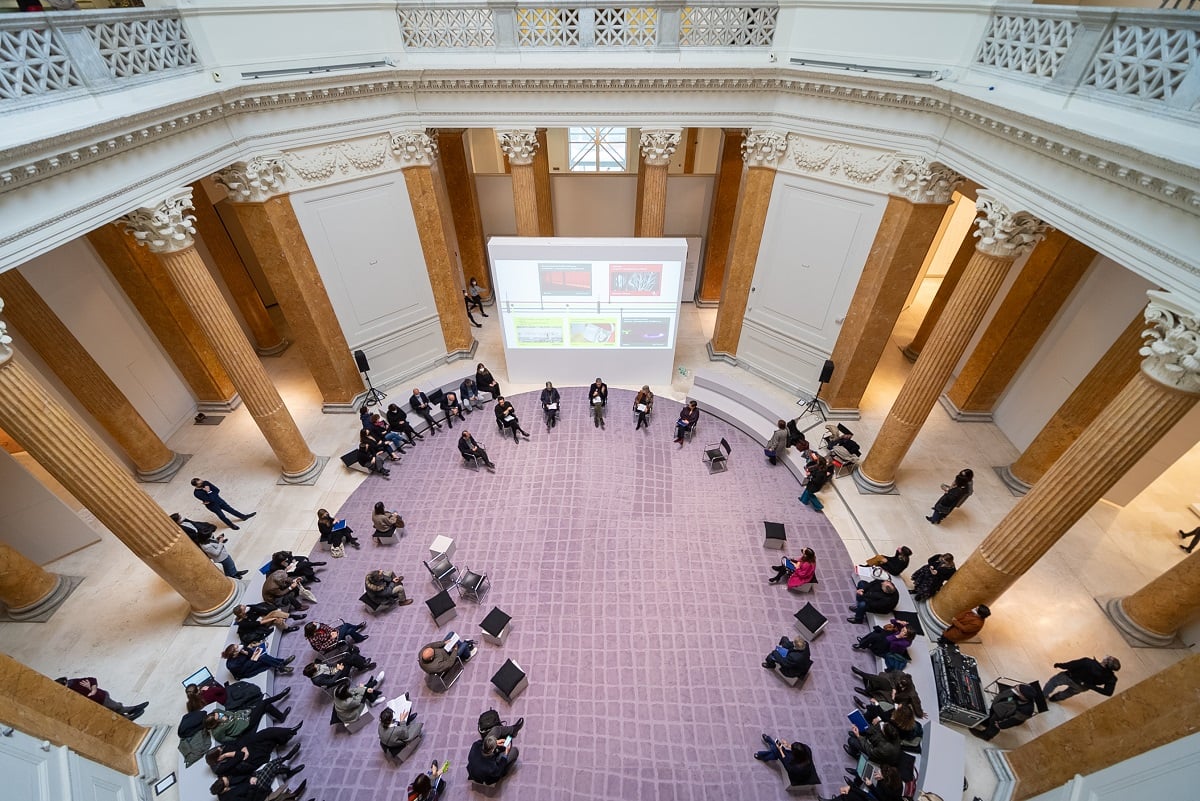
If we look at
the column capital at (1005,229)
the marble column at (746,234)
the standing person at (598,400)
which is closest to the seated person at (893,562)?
the column capital at (1005,229)

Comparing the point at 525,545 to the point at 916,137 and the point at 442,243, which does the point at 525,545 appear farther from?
the point at 916,137

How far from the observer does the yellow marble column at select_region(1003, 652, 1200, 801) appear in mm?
4297

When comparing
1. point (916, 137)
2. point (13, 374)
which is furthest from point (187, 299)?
point (916, 137)

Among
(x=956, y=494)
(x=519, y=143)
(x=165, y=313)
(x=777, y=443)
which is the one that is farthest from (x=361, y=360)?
(x=956, y=494)

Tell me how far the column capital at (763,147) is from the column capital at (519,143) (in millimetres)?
4300

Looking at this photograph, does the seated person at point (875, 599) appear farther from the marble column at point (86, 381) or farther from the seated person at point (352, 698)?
the marble column at point (86, 381)

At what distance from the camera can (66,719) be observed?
5.46 metres

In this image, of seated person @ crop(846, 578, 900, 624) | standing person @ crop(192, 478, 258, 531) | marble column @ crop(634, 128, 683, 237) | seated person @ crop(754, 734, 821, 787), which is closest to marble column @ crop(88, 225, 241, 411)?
standing person @ crop(192, 478, 258, 531)

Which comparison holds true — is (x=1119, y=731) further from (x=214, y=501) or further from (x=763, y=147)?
(x=214, y=501)

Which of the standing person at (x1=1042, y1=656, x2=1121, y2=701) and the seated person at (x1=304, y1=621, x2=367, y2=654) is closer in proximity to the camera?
the standing person at (x1=1042, y1=656, x2=1121, y2=701)

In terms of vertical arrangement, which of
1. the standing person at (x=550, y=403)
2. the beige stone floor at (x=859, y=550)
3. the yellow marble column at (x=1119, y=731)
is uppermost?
the yellow marble column at (x=1119, y=731)

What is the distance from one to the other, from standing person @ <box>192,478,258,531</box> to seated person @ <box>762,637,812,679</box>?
8.88 meters

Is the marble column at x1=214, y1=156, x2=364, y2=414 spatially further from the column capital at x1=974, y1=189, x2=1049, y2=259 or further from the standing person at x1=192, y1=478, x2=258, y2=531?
the column capital at x1=974, y1=189, x2=1049, y2=259

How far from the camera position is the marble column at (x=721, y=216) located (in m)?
12.9
